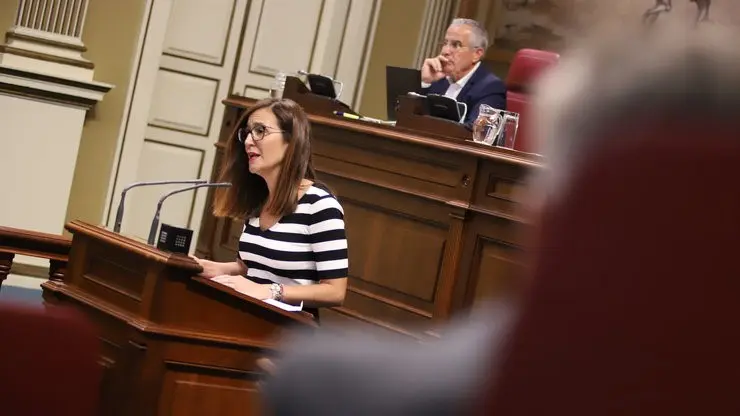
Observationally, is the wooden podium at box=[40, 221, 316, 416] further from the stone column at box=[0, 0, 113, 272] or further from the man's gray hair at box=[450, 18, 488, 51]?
the stone column at box=[0, 0, 113, 272]

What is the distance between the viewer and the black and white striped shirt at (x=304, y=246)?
336cm

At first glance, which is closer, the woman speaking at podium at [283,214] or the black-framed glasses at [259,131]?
the woman speaking at podium at [283,214]

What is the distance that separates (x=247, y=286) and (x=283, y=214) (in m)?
0.32

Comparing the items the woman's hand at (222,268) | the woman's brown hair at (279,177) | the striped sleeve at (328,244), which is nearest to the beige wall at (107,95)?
the woman's brown hair at (279,177)

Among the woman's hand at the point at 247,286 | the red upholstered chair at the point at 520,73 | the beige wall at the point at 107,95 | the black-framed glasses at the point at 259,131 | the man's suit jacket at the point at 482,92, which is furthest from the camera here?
the beige wall at the point at 107,95

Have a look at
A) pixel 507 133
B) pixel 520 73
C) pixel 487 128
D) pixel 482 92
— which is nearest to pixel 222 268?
pixel 487 128

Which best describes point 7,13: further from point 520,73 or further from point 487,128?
point 487,128

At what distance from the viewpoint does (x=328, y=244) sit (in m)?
3.36

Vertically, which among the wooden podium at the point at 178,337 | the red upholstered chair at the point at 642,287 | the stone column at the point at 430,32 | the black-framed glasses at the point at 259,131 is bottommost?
the wooden podium at the point at 178,337

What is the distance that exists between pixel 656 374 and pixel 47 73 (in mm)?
6294

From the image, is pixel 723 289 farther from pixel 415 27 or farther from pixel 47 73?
pixel 415 27

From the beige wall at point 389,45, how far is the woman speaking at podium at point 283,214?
166 inches

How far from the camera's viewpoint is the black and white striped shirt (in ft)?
11.0

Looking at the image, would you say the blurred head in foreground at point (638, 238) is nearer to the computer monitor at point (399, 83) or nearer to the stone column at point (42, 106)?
the computer monitor at point (399, 83)
